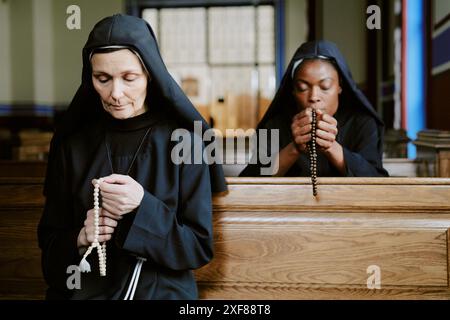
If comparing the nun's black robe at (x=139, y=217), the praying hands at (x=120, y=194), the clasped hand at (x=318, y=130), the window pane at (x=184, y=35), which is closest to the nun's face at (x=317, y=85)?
the clasped hand at (x=318, y=130)

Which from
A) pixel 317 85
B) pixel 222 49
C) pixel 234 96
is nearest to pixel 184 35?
pixel 222 49

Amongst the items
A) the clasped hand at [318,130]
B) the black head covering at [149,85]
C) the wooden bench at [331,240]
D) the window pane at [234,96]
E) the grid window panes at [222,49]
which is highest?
the grid window panes at [222,49]

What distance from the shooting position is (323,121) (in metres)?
2.06

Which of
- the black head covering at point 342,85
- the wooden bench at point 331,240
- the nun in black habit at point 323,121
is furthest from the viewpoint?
the black head covering at point 342,85

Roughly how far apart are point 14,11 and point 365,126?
28.3 feet

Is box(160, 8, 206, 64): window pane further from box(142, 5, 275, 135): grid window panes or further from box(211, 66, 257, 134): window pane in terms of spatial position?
box(211, 66, 257, 134): window pane

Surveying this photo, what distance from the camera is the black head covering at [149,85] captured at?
1.60 metres

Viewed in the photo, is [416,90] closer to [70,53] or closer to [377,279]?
[377,279]

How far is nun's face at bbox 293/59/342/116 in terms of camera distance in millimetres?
2367

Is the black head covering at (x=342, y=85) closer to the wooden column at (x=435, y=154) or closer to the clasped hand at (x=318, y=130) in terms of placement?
the clasped hand at (x=318, y=130)

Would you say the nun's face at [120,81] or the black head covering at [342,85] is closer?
the nun's face at [120,81]
